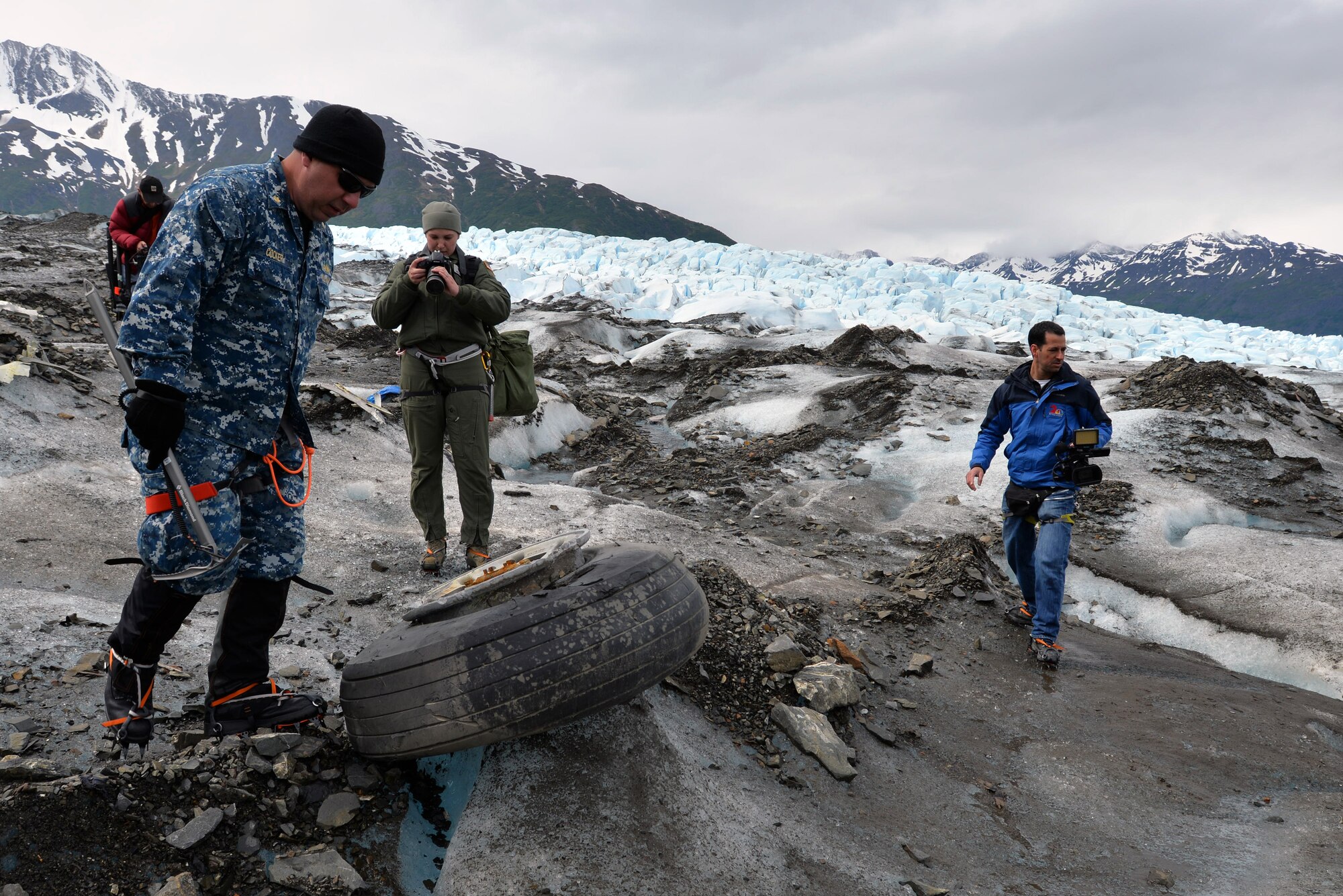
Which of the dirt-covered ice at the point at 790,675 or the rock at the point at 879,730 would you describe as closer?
the dirt-covered ice at the point at 790,675

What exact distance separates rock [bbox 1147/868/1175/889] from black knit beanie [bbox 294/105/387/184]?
391cm

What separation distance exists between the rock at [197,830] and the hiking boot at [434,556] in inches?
99.7

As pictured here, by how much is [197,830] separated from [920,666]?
12.5 feet

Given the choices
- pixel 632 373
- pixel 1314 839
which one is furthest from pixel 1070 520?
pixel 632 373

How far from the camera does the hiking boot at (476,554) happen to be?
15.7 feet

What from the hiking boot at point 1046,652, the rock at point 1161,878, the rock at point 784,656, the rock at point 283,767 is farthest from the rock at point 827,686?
the rock at point 283,767

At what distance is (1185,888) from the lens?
290 cm

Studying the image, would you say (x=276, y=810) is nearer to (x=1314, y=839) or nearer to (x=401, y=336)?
(x=401, y=336)

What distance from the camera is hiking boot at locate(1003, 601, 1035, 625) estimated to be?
536cm

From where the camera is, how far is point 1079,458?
4723mm

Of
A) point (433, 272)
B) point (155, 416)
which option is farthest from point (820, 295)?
point (155, 416)

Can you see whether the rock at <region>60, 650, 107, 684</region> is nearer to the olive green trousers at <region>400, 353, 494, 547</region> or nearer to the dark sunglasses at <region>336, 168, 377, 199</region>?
the olive green trousers at <region>400, 353, 494, 547</region>

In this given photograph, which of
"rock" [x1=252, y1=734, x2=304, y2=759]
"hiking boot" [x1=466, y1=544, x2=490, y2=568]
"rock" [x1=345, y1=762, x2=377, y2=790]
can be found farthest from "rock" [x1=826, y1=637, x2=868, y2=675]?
"rock" [x1=252, y1=734, x2=304, y2=759]

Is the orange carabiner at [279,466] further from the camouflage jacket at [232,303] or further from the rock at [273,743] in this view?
the rock at [273,743]
